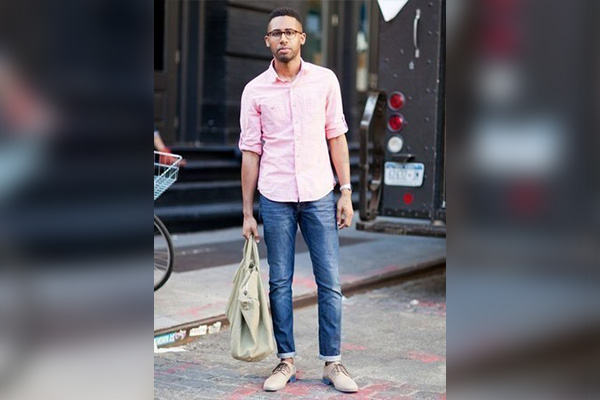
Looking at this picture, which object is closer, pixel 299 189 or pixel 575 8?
pixel 575 8

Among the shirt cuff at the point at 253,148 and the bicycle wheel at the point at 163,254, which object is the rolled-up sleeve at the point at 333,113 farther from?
the bicycle wheel at the point at 163,254

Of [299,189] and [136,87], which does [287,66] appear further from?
[136,87]

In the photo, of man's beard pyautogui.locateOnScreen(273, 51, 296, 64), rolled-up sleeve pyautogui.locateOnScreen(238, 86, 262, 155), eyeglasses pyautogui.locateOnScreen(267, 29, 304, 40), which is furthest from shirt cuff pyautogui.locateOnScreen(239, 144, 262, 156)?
eyeglasses pyautogui.locateOnScreen(267, 29, 304, 40)

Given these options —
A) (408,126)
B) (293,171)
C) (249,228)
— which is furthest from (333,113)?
(408,126)

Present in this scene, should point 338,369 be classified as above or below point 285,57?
below

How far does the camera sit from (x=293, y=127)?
4875 millimetres

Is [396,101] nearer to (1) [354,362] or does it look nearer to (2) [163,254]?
(2) [163,254]

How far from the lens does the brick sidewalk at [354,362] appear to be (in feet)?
16.4

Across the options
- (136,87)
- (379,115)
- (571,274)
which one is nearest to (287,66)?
(136,87)

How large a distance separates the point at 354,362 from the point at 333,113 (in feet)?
5.52

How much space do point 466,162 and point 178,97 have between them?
966 cm

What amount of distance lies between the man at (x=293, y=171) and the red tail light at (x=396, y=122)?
9.54ft

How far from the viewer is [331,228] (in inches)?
197

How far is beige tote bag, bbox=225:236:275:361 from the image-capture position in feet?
15.7
